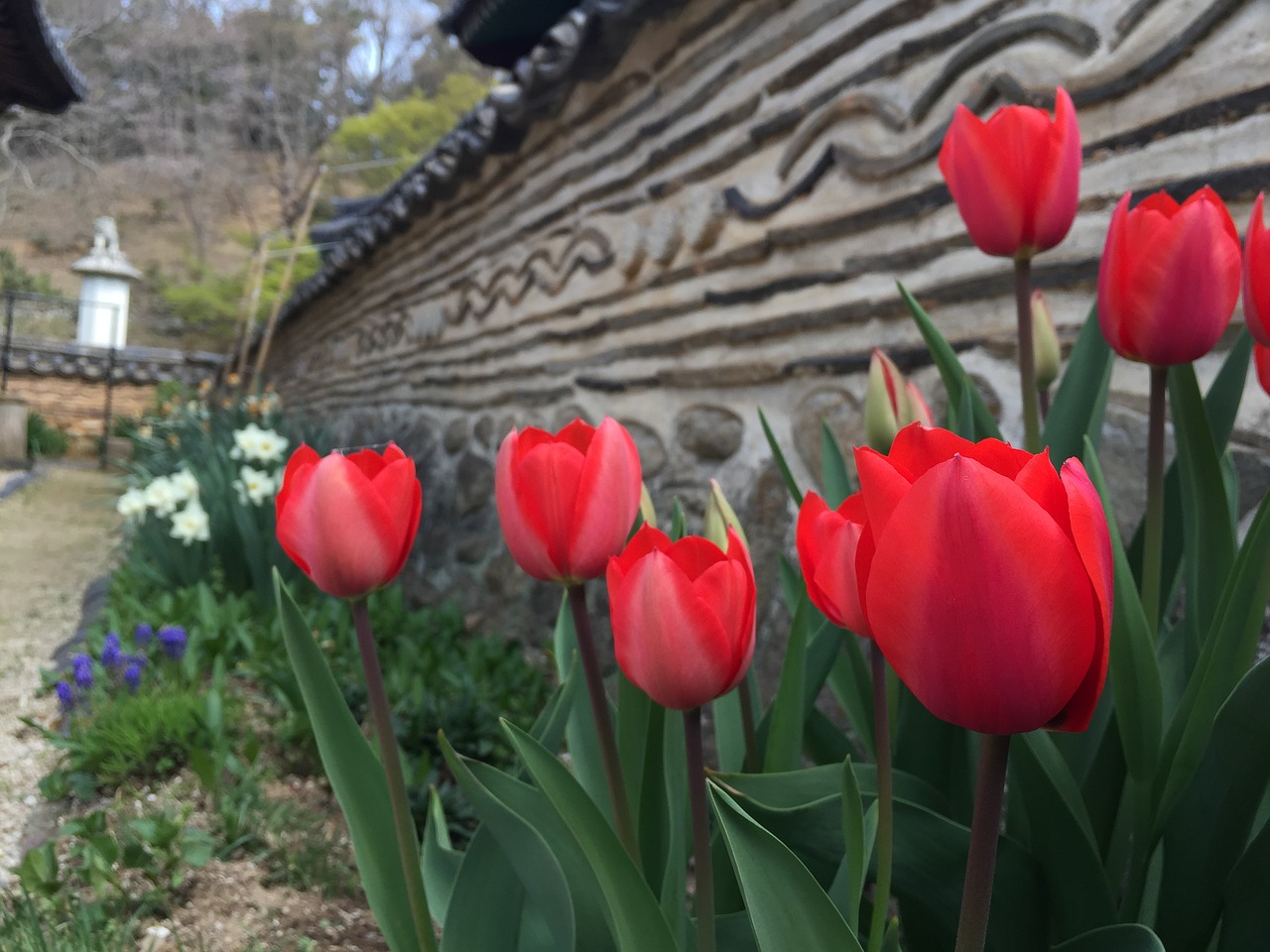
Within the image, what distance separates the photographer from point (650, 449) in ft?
8.07

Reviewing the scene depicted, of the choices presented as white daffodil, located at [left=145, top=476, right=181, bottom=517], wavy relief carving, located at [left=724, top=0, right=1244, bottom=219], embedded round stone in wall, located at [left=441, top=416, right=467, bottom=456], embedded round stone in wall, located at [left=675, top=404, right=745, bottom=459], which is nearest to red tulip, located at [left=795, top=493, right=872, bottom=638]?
wavy relief carving, located at [left=724, top=0, right=1244, bottom=219]

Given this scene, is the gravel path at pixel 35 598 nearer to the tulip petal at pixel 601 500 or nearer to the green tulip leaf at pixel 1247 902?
the tulip petal at pixel 601 500

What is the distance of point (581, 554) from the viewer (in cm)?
62

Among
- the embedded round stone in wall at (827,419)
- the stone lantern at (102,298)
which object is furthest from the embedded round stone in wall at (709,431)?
the stone lantern at (102,298)

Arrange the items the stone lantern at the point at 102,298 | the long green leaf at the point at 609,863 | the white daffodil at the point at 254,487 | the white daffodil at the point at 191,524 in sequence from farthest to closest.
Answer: the stone lantern at the point at 102,298, the white daffodil at the point at 254,487, the white daffodil at the point at 191,524, the long green leaf at the point at 609,863

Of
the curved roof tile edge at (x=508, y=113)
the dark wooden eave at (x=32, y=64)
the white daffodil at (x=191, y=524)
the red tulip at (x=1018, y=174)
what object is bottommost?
the white daffodil at (x=191, y=524)

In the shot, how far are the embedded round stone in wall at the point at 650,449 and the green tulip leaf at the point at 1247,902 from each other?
186 cm

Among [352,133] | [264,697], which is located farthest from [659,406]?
[352,133]

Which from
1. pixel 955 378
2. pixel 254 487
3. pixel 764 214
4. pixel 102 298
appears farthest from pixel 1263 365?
pixel 102 298

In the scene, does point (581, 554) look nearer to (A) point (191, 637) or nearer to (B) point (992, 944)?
(B) point (992, 944)

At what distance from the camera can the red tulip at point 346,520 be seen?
62cm

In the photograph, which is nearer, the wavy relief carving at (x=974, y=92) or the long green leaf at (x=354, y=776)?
the long green leaf at (x=354, y=776)

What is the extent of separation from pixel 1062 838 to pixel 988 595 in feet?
1.41

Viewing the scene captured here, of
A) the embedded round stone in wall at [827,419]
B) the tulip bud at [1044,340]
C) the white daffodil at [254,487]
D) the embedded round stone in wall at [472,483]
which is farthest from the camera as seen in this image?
the embedded round stone in wall at [472,483]
